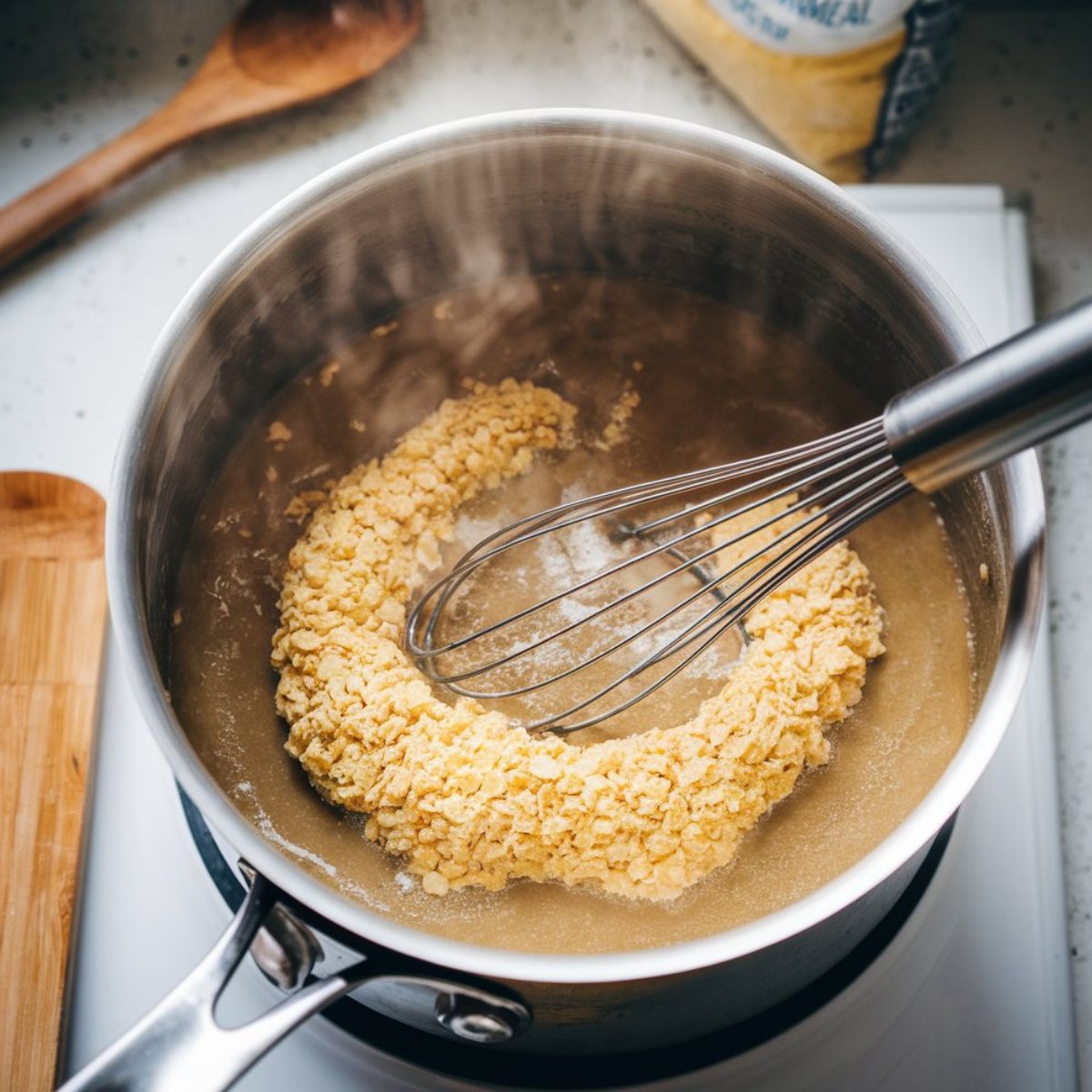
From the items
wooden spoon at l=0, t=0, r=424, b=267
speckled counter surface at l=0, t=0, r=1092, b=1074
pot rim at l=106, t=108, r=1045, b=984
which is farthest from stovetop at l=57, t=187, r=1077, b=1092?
wooden spoon at l=0, t=0, r=424, b=267

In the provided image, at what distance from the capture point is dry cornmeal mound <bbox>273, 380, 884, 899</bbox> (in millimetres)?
648

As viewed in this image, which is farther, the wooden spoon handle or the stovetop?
the wooden spoon handle

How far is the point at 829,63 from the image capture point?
32.8 inches

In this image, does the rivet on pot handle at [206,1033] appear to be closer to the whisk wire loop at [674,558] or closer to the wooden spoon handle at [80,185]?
the whisk wire loop at [674,558]

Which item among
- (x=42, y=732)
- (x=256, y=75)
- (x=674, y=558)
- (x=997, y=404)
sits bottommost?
(x=42, y=732)

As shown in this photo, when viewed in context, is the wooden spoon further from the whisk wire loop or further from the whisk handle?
the whisk handle

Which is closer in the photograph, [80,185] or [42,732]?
[42,732]

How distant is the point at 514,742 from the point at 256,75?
0.61 metres

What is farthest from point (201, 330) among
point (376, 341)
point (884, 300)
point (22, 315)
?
point (884, 300)

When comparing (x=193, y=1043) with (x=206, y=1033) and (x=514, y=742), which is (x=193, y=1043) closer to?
(x=206, y=1033)

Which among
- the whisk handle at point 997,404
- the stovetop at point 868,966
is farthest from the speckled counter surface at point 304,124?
the whisk handle at point 997,404

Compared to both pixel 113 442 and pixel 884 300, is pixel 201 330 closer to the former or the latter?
pixel 113 442

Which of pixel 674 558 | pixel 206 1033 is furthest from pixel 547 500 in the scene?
pixel 206 1033

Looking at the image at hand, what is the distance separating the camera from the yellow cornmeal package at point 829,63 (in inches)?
31.6
